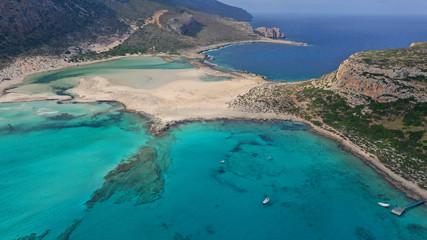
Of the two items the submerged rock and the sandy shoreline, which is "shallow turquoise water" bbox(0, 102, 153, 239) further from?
the sandy shoreline

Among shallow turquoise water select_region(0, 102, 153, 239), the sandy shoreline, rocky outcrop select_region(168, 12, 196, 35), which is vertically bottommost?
shallow turquoise water select_region(0, 102, 153, 239)

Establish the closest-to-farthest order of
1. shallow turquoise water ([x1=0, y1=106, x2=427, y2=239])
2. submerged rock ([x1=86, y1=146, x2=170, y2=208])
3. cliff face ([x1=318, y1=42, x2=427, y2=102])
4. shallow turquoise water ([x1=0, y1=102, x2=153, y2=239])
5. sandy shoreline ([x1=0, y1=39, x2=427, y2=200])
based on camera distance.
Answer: shallow turquoise water ([x1=0, y1=106, x2=427, y2=239]) → shallow turquoise water ([x1=0, y1=102, x2=153, y2=239]) → submerged rock ([x1=86, y1=146, x2=170, y2=208]) → sandy shoreline ([x1=0, y1=39, x2=427, y2=200]) → cliff face ([x1=318, y1=42, x2=427, y2=102])

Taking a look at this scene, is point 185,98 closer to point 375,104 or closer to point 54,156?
point 54,156

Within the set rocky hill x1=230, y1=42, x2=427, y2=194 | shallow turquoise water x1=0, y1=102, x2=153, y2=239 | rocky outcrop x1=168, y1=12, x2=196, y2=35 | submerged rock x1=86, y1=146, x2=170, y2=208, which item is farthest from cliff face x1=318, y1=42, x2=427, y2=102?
rocky outcrop x1=168, y1=12, x2=196, y2=35

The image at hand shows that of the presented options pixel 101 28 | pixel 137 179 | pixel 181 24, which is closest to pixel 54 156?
pixel 137 179

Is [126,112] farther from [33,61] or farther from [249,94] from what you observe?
[33,61]

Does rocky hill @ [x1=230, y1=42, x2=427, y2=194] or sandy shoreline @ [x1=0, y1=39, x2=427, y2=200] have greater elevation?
rocky hill @ [x1=230, y1=42, x2=427, y2=194]

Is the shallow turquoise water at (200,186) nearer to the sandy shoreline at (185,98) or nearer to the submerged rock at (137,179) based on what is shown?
the submerged rock at (137,179)
